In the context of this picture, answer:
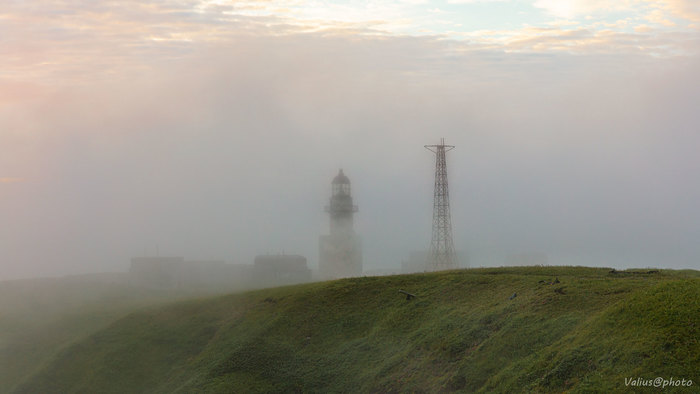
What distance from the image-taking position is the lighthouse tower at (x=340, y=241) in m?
118

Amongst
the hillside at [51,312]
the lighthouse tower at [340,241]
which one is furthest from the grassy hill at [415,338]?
the lighthouse tower at [340,241]

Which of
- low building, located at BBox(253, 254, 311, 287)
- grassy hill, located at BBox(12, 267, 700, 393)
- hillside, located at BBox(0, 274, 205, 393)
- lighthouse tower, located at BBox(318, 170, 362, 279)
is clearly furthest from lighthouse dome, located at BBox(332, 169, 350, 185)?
grassy hill, located at BBox(12, 267, 700, 393)

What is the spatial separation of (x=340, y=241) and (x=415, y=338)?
83.7 m

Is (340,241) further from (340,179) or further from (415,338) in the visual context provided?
(415,338)

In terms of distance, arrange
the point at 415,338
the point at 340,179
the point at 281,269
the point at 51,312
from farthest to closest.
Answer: the point at 281,269
the point at 340,179
the point at 51,312
the point at 415,338

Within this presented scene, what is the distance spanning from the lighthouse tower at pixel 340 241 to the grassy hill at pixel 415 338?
59.7 m

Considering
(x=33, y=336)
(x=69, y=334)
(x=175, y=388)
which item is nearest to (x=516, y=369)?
(x=175, y=388)

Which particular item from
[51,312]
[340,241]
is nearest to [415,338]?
[51,312]

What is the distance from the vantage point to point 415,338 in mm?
36750

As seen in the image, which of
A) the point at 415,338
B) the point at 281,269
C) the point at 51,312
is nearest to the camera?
the point at 415,338

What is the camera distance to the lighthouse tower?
118500 mm

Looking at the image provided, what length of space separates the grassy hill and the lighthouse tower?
59700mm

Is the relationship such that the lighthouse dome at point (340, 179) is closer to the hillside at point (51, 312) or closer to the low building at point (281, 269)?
the low building at point (281, 269)

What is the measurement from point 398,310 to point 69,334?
42340 mm
